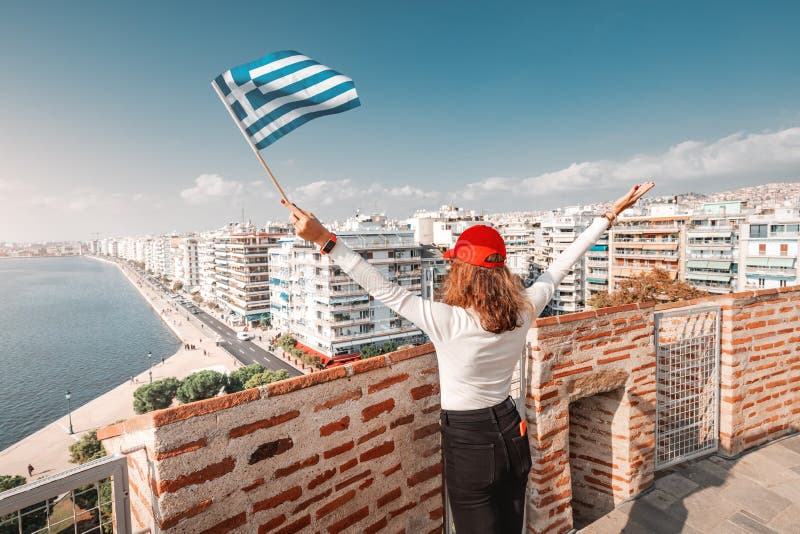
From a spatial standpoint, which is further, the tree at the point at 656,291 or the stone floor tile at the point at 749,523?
the tree at the point at 656,291

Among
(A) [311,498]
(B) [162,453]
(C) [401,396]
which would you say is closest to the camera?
(B) [162,453]

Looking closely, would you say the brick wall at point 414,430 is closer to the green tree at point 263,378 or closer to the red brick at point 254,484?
the red brick at point 254,484

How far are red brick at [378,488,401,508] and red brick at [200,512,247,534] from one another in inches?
31.6

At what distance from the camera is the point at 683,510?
122 inches

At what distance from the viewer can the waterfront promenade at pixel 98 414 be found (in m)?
25.6

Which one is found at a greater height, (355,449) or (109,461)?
(109,461)

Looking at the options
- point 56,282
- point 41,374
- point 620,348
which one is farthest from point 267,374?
point 56,282

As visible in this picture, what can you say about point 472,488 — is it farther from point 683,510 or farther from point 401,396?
point 683,510

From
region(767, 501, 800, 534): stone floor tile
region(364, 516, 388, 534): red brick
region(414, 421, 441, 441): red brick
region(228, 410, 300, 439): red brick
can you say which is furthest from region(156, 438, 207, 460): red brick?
region(767, 501, 800, 534): stone floor tile

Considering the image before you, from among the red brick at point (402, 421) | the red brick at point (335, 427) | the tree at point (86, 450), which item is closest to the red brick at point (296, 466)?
the red brick at point (335, 427)

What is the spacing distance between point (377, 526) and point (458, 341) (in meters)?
1.41

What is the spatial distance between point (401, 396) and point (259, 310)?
60.4 metres

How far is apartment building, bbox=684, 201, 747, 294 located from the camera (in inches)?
1481

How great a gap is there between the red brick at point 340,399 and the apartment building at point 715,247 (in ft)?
145
